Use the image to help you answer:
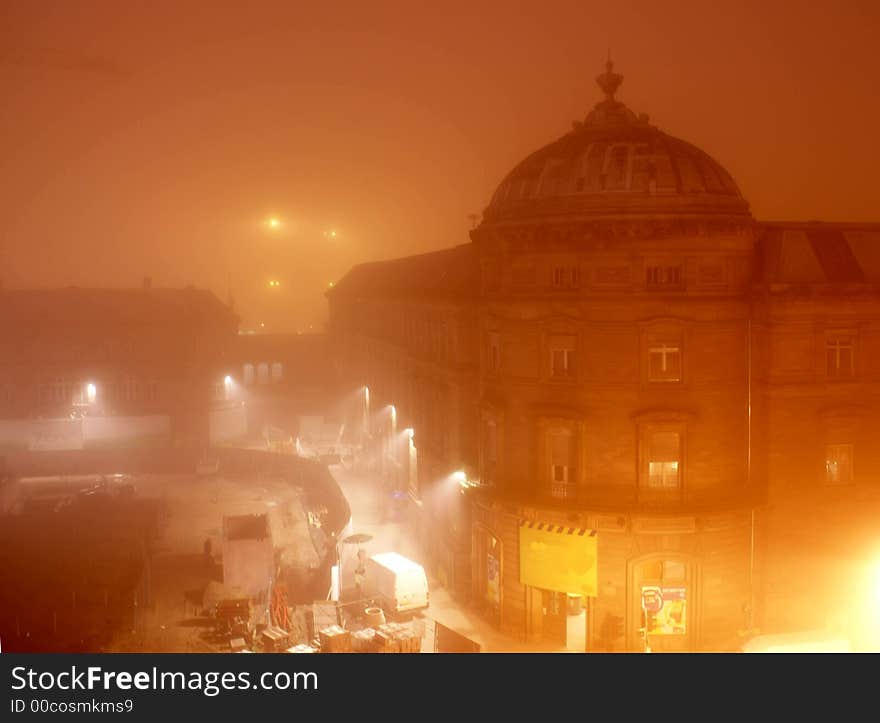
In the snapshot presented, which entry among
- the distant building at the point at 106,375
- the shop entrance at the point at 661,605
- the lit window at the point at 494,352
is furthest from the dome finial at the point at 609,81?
the distant building at the point at 106,375

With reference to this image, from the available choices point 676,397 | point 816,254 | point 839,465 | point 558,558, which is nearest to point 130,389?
point 558,558

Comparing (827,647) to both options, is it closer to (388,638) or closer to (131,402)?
(388,638)

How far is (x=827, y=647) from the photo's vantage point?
95.7ft

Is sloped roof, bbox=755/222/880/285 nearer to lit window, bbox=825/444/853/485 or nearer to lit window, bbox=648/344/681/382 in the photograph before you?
lit window, bbox=648/344/681/382

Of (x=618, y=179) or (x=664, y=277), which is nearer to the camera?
(x=664, y=277)

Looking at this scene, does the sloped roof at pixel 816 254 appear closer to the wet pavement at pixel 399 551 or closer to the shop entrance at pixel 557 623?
the shop entrance at pixel 557 623

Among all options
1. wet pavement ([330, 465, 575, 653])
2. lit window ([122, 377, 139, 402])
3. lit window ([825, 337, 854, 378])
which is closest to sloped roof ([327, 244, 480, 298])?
wet pavement ([330, 465, 575, 653])

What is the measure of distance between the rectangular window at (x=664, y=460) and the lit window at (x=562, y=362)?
394cm

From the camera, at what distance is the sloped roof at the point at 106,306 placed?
275ft

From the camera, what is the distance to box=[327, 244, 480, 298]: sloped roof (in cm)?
4469

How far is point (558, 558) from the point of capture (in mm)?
33406

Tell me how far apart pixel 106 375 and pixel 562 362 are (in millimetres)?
58395

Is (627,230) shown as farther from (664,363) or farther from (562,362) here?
(562,362)

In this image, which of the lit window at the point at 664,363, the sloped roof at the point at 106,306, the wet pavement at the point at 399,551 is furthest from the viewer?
the sloped roof at the point at 106,306
